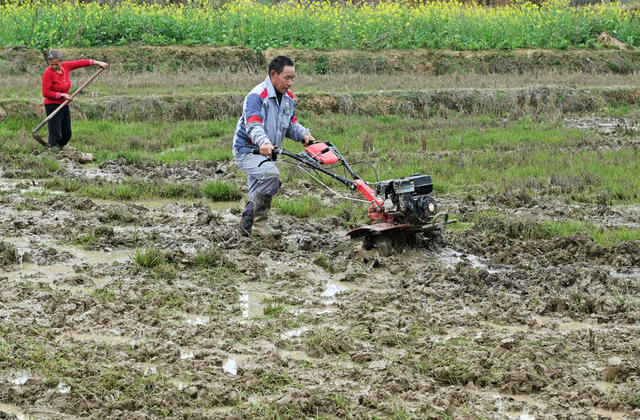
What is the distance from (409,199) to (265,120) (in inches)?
64.4

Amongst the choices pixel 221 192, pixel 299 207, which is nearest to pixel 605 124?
pixel 299 207

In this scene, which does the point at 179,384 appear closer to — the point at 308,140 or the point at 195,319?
the point at 195,319

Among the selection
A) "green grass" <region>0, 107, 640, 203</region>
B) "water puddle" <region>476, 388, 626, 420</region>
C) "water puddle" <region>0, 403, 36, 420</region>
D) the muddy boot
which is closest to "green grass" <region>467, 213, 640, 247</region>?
"green grass" <region>0, 107, 640, 203</region>

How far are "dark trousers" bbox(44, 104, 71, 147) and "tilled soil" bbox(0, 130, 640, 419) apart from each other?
12.3ft

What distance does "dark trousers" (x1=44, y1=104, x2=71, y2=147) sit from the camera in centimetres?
1262

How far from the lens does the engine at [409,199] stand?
7.09 meters

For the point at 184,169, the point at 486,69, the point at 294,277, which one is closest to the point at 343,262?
the point at 294,277

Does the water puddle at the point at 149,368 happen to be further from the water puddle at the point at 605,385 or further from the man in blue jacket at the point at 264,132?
the man in blue jacket at the point at 264,132

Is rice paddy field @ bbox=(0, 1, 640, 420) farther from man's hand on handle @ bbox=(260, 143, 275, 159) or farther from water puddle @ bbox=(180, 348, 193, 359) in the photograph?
man's hand on handle @ bbox=(260, 143, 275, 159)

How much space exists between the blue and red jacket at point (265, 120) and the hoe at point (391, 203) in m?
0.31

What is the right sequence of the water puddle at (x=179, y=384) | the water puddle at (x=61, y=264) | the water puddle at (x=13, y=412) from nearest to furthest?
1. the water puddle at (x=13, y=412)
2. the water puddle at (x=179, y=384)
3. the water puddle at (x=61, y=264)

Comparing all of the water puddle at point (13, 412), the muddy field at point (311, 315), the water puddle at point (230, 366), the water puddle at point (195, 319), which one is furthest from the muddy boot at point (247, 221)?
the water puddle at point (13, 412)

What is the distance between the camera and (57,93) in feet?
41.0

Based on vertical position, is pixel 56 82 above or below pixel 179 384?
above
